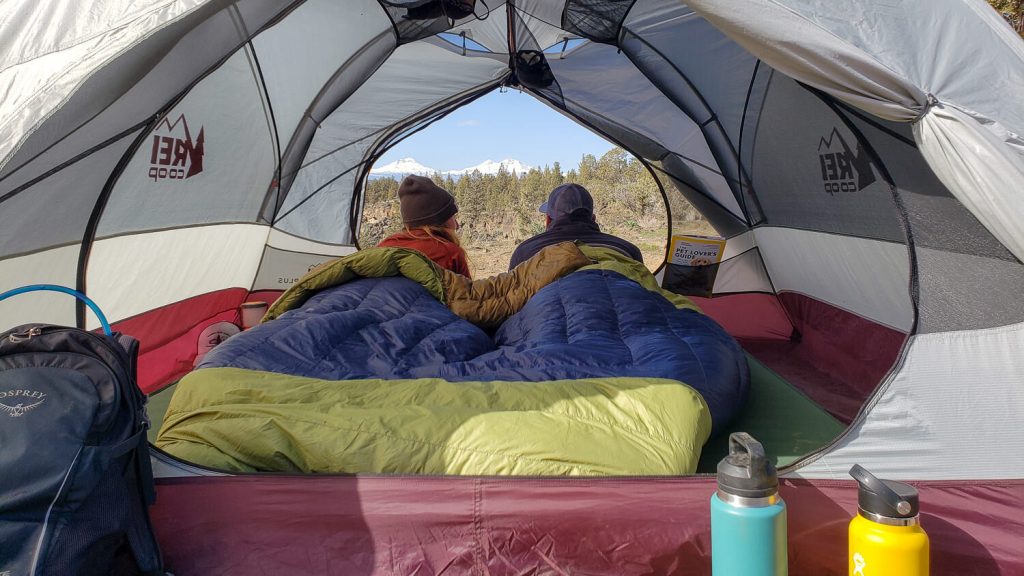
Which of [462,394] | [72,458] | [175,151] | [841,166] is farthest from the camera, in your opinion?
[175,151]

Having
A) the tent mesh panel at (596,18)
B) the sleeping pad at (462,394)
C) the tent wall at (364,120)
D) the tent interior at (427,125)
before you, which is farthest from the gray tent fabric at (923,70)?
the tent wall at (364,120)

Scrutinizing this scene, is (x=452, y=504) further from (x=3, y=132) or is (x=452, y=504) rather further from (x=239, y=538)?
(x=3, y=132)

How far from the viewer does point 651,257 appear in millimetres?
7000

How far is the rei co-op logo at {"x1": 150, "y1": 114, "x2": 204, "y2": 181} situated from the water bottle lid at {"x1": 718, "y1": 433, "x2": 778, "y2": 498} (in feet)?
7.20

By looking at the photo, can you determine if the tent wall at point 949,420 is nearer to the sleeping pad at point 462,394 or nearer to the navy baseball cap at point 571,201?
the sleeping pad at point 462,394

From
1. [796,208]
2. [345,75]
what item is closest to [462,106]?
[345,75]

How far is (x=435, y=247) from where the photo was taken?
10.3 feet

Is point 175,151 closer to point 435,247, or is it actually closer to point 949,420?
point 435,247

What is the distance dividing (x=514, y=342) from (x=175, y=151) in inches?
60.0

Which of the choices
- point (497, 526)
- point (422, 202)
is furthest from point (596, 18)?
point (497, 526)

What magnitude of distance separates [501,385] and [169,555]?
0.70 m

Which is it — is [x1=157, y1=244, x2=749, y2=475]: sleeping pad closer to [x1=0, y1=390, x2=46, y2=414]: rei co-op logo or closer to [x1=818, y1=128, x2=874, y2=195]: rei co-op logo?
[x1=0, y1=390, x2=46, y2=414]: rei co-op logo

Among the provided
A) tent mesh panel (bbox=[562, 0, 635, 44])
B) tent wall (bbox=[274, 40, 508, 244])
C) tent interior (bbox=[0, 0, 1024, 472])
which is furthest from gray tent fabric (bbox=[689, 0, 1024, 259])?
tent wall (bbox=[274, 40, 508, 244])

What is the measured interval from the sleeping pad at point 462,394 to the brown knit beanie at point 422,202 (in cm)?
139
